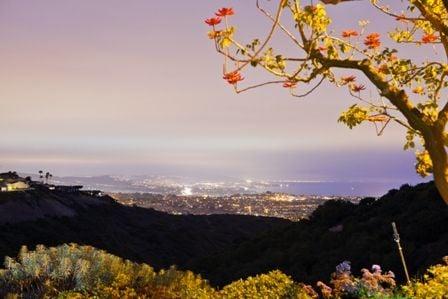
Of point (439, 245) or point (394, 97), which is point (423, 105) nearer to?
point (394, 97)

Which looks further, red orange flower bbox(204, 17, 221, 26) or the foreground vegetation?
the foreground vegetation

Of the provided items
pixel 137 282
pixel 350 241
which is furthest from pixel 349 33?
pixel 350 241

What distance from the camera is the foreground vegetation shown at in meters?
9.23

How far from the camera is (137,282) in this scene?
9.89m

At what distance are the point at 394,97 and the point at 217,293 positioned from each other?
189 inches

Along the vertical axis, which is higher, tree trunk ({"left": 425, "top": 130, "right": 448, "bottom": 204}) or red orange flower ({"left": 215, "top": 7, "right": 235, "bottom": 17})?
red orange flower ({"left": 215, "top": 7, "right": 235, "bottom": 17})

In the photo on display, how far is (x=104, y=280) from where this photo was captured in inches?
400

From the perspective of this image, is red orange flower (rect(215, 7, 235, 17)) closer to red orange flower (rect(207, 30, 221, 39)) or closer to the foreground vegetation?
red orange flower (rect(207, 30, 221, 39))

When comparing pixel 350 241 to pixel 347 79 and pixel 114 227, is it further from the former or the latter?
pixel 114 227

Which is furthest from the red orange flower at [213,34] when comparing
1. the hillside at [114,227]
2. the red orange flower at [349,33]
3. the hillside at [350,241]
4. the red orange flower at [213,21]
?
A: the hillside at [114,227]

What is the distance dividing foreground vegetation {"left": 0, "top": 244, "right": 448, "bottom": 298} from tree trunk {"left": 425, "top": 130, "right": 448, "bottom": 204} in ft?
7.04

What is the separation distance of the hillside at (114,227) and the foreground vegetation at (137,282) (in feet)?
160

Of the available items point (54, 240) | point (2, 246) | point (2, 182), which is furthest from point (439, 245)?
point (2, 182)

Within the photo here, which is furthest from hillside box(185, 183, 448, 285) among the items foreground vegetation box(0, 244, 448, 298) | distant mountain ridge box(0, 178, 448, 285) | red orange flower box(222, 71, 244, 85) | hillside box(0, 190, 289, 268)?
hillside box(0, 190, 289, 268)
